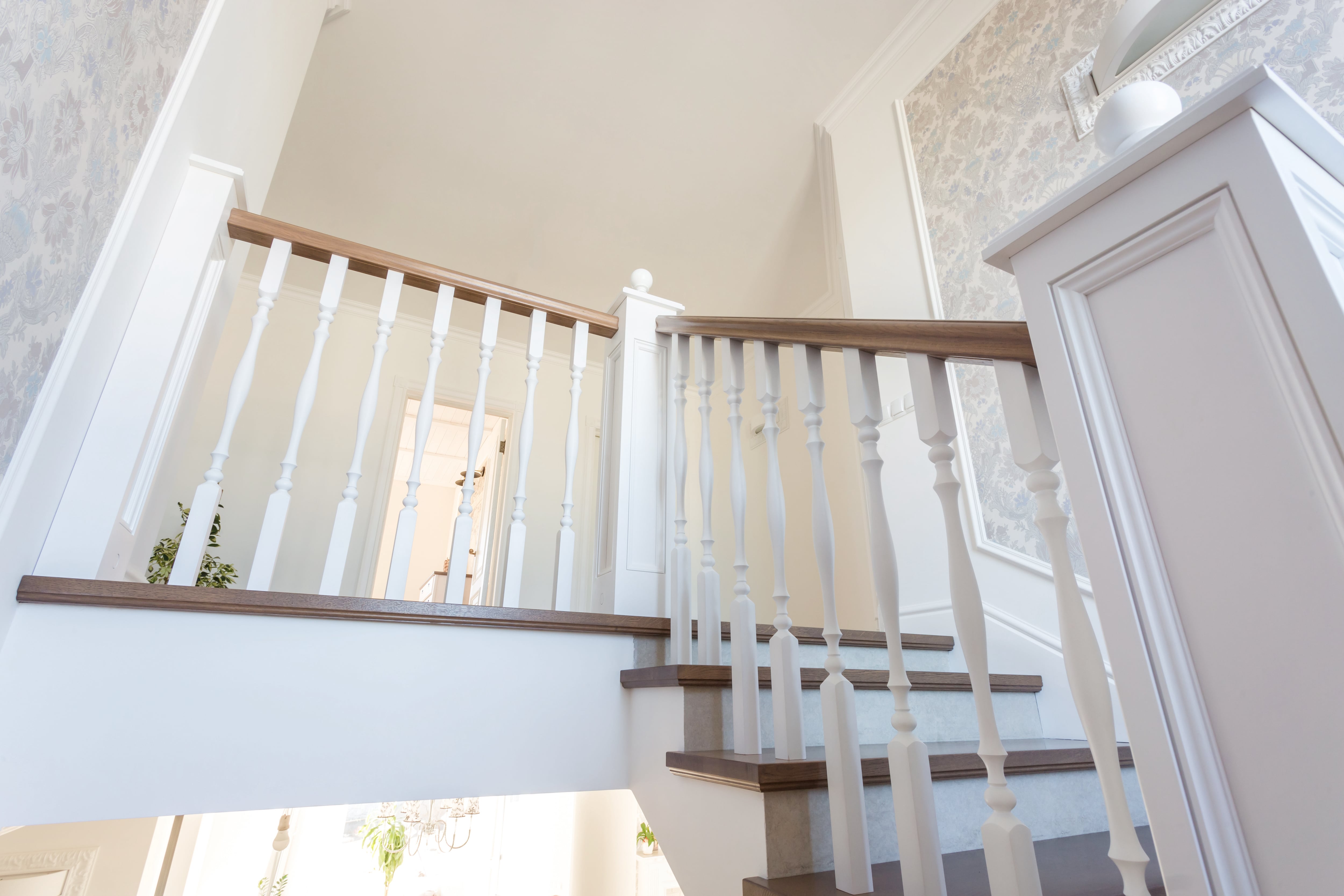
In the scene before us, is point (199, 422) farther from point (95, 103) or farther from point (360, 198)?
point (95, 103)

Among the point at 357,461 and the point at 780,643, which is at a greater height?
the point at 357,461

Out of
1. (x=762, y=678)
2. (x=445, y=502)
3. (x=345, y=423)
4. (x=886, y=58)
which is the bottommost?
(x=762, y=678)

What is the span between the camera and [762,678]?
49.4 inches

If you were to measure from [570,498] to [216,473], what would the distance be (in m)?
0.78

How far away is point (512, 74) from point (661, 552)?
2.71 metres

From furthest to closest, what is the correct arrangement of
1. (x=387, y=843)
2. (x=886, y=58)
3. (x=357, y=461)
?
(x=387, y=843)
(x=886, y=58)
(x=357, y=461)

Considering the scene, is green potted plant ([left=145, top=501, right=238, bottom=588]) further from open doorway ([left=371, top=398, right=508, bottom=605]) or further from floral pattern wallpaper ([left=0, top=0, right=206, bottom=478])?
floral pattern wallpaper ([left=0, top=0, right=206, bottom=478])

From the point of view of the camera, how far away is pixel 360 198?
3889mm

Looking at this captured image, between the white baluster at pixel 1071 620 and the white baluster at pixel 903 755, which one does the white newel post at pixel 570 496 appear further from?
the white baluster at pixel 1071 620

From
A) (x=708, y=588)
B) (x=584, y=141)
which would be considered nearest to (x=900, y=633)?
(x=708, y=588)

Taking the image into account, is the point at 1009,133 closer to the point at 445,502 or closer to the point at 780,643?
the point at 780,643

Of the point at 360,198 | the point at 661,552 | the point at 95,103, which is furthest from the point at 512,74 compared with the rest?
the point at 661,552

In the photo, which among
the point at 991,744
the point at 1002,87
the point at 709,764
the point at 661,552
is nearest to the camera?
the point at 991,744

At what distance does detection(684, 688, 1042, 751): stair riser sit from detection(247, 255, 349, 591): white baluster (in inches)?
33.4
